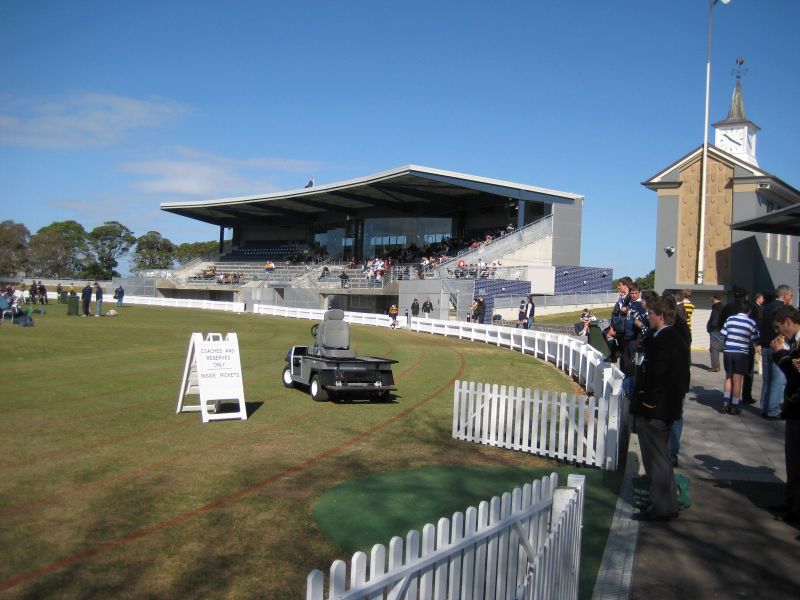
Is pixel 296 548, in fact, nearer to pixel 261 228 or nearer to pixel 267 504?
pixel 267 504

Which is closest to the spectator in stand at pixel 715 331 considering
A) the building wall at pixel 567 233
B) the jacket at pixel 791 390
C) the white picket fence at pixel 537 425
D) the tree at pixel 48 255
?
the white picket fence at pixel 537 425

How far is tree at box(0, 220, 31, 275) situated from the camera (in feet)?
312

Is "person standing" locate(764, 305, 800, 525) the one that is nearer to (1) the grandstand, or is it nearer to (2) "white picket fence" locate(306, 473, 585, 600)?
(2) "white picket fence" locate(306, 473, 585, 600)

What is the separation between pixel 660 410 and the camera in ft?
22.2

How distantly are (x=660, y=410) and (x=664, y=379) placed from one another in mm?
298

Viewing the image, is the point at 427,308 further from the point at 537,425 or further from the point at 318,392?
the point at 537,425

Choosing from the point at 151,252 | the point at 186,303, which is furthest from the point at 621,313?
the point at 151,252

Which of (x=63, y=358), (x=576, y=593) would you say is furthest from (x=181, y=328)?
(x=576, y=593)

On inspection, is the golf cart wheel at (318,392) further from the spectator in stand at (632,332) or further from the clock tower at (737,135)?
the clock tower at (737,135)

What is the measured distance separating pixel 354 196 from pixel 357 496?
5088cm

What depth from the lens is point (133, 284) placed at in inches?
2756

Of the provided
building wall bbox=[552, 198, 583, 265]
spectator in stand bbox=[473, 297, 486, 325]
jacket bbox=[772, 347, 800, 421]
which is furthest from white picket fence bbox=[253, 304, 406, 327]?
jacket bbox=[772, 347, 800, 421]

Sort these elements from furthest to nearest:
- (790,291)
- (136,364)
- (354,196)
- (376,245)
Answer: (376,245) → (354,196) → (136,364) → (790,291)

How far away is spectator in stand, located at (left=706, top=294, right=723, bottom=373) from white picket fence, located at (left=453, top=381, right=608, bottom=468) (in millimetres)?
6784
